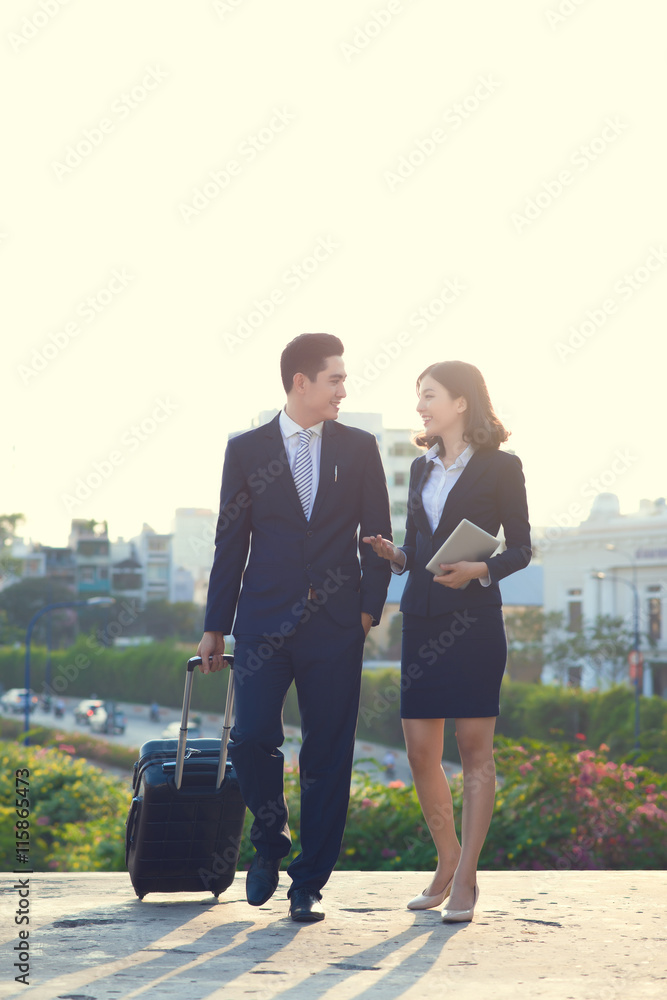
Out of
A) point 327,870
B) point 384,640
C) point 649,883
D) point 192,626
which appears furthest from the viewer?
point 192,626

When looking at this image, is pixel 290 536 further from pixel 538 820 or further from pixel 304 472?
pixel 538 820

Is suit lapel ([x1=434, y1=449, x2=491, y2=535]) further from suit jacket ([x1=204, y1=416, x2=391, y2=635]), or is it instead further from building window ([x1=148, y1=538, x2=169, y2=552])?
building window ([x1=148, y1=538, x2=169, y2=552])

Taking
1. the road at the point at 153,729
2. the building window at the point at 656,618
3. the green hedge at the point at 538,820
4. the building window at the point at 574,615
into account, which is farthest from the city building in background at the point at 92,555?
the green hedge at the point at 538,820

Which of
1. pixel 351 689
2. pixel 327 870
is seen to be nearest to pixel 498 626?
pixel 351 689

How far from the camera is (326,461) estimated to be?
3.59m

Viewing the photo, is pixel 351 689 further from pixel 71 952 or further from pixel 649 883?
pixel 649 883

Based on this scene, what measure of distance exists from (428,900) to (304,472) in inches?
56.7

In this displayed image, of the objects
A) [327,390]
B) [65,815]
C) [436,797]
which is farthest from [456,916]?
[65,815]

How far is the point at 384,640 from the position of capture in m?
53.5

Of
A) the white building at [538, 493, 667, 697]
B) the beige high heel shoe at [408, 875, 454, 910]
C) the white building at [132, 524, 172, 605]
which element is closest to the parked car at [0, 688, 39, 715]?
the white building at [132, 524, 172, 605]

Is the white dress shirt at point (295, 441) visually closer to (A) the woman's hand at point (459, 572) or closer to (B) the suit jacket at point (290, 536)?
(B) the suit jacket at point (290, 536)

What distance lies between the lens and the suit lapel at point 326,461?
3.55m

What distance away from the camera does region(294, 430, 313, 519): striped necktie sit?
11.8 feet

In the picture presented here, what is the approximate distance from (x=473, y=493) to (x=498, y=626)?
17.1 inches
